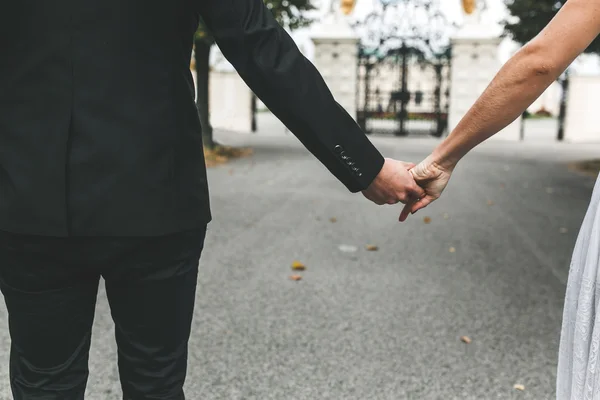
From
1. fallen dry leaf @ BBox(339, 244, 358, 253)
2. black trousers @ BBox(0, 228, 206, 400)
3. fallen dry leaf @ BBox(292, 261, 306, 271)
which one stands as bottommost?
fallen dry leaf @ BBox(339, 244, 358, 253)

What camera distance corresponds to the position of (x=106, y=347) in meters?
3.84

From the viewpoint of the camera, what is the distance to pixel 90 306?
1969 mm

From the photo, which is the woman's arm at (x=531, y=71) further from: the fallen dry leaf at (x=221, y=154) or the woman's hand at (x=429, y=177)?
the fallen dry leaf at (x=221, y=154)

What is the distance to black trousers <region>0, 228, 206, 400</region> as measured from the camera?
181 centimetres

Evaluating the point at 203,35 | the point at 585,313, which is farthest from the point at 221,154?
the point at 585,313

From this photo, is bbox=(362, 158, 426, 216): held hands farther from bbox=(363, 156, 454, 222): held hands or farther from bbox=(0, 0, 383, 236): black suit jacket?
bbox=(0, 0, 383, 236): black suit jacket

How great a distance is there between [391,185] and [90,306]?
1.06 m

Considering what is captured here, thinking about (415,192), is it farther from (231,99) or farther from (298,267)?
(231,99)

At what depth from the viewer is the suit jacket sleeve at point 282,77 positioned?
1820mm

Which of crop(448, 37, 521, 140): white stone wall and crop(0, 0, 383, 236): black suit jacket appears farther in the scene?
crop(448, 37, 521, 140): white stone wall

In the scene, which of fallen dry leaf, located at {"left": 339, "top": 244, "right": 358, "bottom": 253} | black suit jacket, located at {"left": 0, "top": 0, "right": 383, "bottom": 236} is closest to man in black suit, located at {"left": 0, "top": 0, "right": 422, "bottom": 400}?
black suit jacket, located at {"left": 0, "top": 0, "right": 383, "bottom": 236}

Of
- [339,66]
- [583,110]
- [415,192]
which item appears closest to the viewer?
[415,192]

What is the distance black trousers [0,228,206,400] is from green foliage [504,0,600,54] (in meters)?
10.5

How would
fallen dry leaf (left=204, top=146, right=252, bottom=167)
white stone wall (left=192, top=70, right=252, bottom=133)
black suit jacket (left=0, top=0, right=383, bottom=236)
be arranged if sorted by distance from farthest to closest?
white stone wall (left=192, top=70, right=252, bottom=133)
fallen dry leaf (left=204, top=146, right=252, bottom=167)
black suit jacket (left=0, top=0, right=383, bottom=236)
